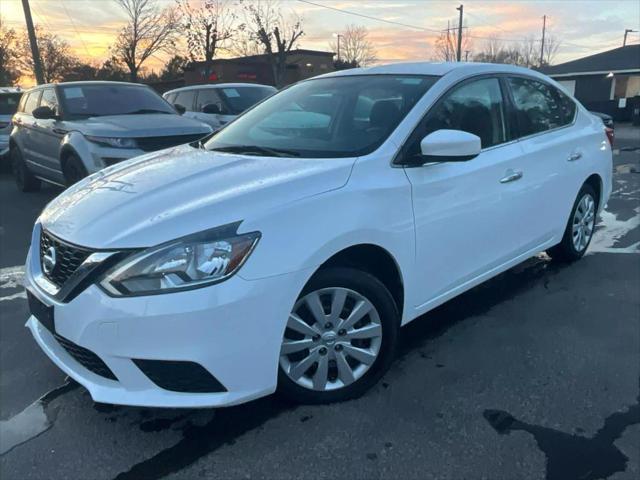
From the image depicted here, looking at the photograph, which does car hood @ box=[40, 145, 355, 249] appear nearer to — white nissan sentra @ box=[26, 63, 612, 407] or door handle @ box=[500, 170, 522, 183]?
white nissan sentra @ box=[26, 63, 612, 407]

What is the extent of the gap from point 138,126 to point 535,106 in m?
4.53

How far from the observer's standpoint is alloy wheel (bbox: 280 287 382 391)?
100 inches

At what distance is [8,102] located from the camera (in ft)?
37.7

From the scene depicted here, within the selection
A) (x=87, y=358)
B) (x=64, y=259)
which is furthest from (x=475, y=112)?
(x=87, y=358)

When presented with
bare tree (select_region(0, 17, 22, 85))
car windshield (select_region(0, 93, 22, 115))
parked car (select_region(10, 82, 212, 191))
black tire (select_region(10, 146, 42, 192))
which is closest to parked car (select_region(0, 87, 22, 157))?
car windshield (select_region(0, 93, 22, 115))

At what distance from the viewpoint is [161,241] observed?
225cm

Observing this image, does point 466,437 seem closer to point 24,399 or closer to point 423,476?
point 423,476

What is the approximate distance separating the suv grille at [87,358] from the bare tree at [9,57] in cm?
4860

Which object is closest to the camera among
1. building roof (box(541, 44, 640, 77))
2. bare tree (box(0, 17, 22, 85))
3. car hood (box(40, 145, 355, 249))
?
car hood (box(40, 145, 355, 249))

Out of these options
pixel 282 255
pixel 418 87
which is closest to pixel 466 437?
pixel 282 255

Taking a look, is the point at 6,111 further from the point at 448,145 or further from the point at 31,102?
the point at 448,145

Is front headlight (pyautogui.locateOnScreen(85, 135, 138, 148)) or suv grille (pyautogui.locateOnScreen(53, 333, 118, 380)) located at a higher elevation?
front headlight (pyautogui.locateOnScreen(85, 135, 138, 148))

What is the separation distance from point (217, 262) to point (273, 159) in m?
0.94

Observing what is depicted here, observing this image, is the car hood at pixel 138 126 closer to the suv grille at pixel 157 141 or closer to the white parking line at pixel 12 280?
the suv grille at pixel 157 141
